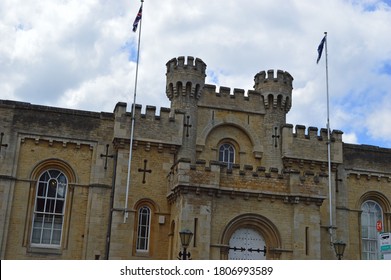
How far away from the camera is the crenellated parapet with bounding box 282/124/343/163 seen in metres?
27.5

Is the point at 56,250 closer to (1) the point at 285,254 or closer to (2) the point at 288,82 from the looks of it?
(1) the point at 285,254

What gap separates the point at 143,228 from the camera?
25.3m

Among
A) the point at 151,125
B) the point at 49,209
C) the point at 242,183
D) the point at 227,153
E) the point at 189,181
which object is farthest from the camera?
the point at 227,153

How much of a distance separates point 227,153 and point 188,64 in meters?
4.94

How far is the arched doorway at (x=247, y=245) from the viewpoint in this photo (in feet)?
78.4

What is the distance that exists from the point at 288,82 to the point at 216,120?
14.8ft

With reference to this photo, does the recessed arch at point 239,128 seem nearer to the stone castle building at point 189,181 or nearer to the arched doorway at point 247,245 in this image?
the stone castle building at point 189,181

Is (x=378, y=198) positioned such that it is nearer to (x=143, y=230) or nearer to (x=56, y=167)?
(x=143, y=230)

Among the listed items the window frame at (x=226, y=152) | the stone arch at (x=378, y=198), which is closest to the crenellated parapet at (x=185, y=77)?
the window frame at (x=226, y=152)

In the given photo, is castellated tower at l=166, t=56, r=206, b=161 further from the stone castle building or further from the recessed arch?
the recessed arch

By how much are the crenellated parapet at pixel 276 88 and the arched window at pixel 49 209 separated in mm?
10977

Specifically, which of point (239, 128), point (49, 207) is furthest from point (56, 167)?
point (239, 128)

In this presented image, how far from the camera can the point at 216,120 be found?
27703mm

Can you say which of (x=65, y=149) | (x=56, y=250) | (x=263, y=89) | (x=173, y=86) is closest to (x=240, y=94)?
(x=263, y=89)
